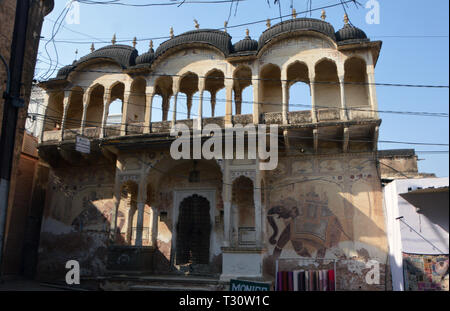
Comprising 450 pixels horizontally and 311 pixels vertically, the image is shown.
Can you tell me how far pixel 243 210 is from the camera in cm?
1495

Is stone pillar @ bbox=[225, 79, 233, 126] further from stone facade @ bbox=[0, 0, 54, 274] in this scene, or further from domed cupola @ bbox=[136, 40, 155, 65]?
stone facade @ bbox=[0, 0, 54, 274]

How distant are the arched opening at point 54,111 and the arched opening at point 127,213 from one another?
5076mm

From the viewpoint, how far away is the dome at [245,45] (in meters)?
15.5

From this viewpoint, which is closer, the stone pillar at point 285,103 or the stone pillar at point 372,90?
the stone pillar at point 372,90

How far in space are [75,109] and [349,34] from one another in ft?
44.9

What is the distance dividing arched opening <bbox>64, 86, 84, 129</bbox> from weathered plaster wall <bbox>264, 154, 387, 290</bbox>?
10035 millimetres

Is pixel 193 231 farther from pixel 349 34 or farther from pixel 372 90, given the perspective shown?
pixel 349 34

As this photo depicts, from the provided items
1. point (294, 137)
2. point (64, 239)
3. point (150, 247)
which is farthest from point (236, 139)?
point (64, 239)

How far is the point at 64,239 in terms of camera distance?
16953 millimetres

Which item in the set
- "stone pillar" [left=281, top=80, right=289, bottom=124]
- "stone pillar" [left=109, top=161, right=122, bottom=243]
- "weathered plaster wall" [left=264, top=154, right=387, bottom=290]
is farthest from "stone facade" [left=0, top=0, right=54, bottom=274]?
"weathered plaster wall" [left=264, top=154, right=387, bottom=290]

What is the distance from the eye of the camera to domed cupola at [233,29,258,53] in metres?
15.5

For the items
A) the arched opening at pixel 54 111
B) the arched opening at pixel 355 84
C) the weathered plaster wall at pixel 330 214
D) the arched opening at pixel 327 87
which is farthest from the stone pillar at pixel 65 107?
the arched opening at pixel 355 84

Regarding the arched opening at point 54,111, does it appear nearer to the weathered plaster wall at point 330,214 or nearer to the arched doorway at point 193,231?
the arched doorway at point 193,231
